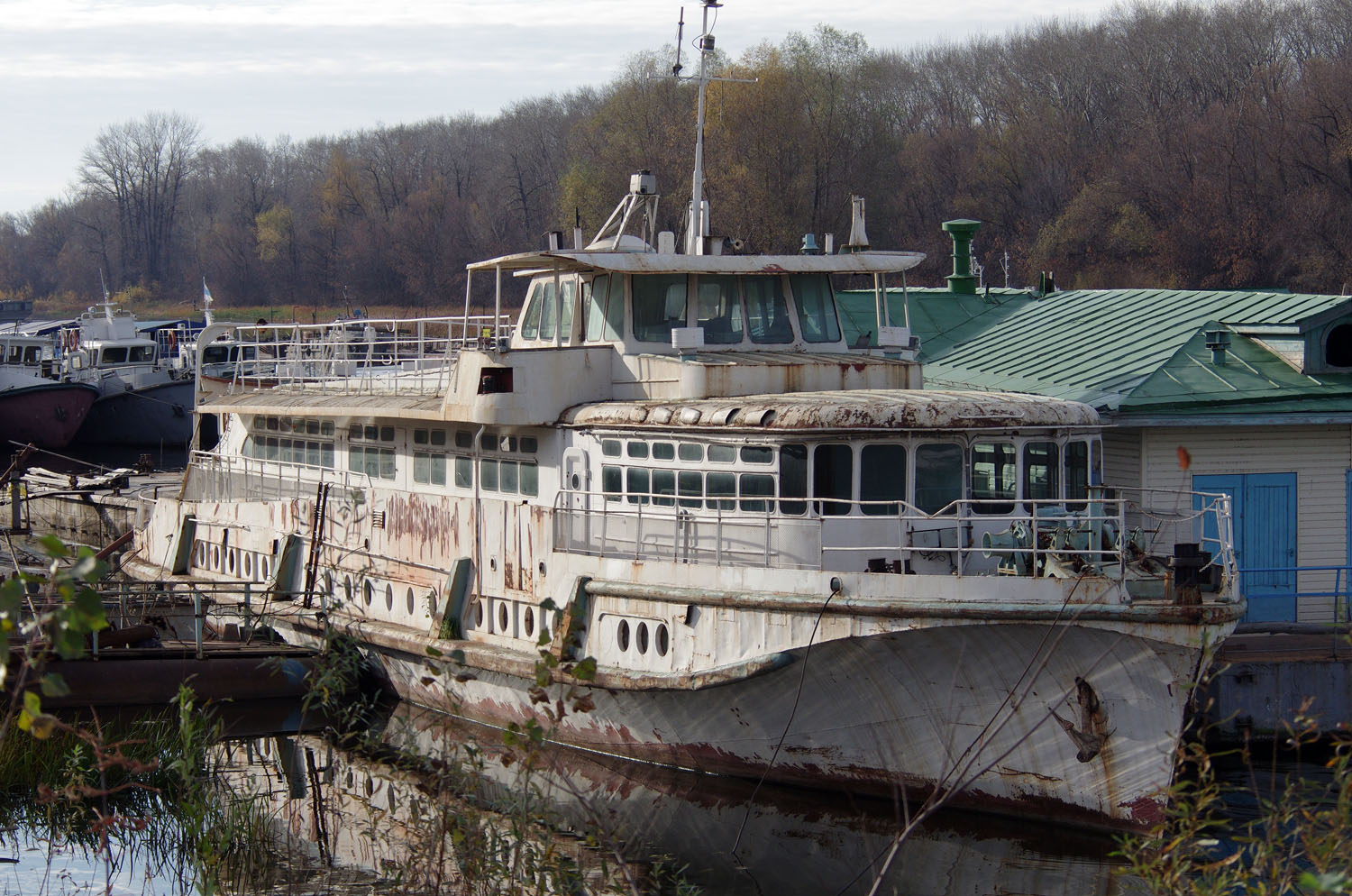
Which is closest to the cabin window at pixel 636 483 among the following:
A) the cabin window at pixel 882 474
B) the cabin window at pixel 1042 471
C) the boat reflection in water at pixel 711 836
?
the cabin window at pixel 882 474

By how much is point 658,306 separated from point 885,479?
3838 mm

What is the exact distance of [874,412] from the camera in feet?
42.5

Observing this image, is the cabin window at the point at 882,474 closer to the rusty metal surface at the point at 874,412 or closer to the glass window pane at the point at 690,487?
the rusty metal surface at the point at 874,412

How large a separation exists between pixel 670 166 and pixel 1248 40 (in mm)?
28186

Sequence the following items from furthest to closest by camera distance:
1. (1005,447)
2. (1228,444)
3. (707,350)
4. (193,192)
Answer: (193,192) < (1228,444) < (707,350) < (1005,447)

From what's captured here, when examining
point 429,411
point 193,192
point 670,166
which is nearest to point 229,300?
point 193,192

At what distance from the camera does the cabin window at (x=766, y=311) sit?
16.3 meters

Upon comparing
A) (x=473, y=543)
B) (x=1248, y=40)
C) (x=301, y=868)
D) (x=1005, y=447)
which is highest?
(x=1248, y=40)

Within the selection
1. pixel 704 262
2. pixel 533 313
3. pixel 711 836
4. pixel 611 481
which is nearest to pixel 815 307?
pixel 704 262

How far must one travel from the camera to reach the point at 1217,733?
1680cm

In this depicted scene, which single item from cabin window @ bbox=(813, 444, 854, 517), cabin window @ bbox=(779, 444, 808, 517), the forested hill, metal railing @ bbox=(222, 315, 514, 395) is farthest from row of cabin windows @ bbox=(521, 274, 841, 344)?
the forested hill

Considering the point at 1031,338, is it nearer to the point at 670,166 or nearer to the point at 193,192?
the point at 670,166

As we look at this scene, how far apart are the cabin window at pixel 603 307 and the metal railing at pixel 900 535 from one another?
223 centimetres

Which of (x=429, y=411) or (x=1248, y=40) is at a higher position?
(x=1248, y=40)
